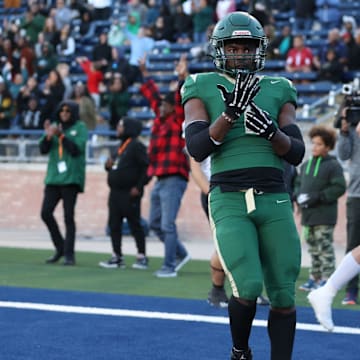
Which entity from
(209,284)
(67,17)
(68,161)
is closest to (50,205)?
(68,161)

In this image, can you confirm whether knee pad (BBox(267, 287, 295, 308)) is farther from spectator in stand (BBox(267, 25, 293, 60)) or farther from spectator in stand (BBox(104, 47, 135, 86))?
spectator in stand (BBox(104, 47, 135, 86))

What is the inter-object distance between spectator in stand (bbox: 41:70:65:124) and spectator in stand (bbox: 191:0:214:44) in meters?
3.16

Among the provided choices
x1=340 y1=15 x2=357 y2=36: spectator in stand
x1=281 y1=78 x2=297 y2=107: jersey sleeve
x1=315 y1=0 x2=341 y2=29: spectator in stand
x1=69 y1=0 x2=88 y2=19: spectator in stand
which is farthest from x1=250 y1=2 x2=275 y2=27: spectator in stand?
x1=281 y1=78 x2=297 y2=107: jersey sleeve

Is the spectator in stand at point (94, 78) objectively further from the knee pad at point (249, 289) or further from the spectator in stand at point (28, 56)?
the knee pad at point (249, 289)

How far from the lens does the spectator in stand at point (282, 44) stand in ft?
58.0

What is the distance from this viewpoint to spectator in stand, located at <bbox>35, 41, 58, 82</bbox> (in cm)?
2027

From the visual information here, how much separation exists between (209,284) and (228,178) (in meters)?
4.67

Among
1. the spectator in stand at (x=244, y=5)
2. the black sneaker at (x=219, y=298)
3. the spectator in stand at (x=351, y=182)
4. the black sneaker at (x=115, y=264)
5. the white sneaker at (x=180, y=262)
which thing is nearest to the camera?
the black sneaker at (x=219, y=298)

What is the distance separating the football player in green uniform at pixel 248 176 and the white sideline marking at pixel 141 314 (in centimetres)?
202

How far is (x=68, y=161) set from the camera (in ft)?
35.6

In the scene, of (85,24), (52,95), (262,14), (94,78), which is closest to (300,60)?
(262,14)

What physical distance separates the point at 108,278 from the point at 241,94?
17.9 feet

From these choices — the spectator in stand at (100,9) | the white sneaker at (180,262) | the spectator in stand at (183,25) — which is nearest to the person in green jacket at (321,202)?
the white sneaker at (180,262)

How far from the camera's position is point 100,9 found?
22734mm
